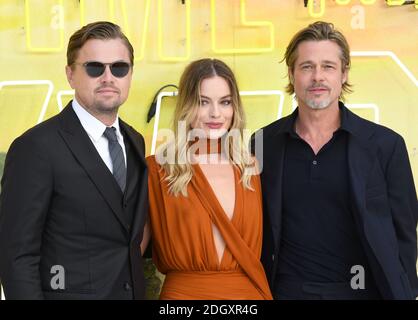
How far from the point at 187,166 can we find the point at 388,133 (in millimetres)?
893

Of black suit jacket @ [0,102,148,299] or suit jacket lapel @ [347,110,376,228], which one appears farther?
suit jacket lapel @ [347,110,376,228]

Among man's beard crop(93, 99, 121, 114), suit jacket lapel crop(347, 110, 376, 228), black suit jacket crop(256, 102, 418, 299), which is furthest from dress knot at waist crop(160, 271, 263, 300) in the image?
man's beard crop(93, 99, 121, 114)

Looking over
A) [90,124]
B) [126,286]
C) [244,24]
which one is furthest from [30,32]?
[126,286]

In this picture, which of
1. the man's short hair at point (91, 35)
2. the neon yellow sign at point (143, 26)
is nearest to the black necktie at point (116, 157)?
the man's short hair at point (91, 35)

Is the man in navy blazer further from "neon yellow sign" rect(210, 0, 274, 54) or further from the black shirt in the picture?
"neon yellow sign" rect(210, 0, 274, 54)

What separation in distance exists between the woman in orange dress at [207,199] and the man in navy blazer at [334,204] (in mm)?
159

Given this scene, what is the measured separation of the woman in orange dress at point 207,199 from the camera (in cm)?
284

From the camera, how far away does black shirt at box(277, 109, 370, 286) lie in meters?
3.01

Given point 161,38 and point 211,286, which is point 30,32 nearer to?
point 161,38

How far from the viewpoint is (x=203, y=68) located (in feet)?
9.90

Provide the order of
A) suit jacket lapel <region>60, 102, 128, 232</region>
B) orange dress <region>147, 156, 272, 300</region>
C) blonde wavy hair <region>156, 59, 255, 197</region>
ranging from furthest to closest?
blonde wavy hair <region>156, 59, 255, 197</region>
orange dress <region>147, 156, 272, 300</region>
suit jacket lapel <region>60, 102, 128, 232</region>

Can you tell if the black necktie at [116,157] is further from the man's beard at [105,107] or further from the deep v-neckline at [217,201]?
the deep v-neckline at [217,201]
